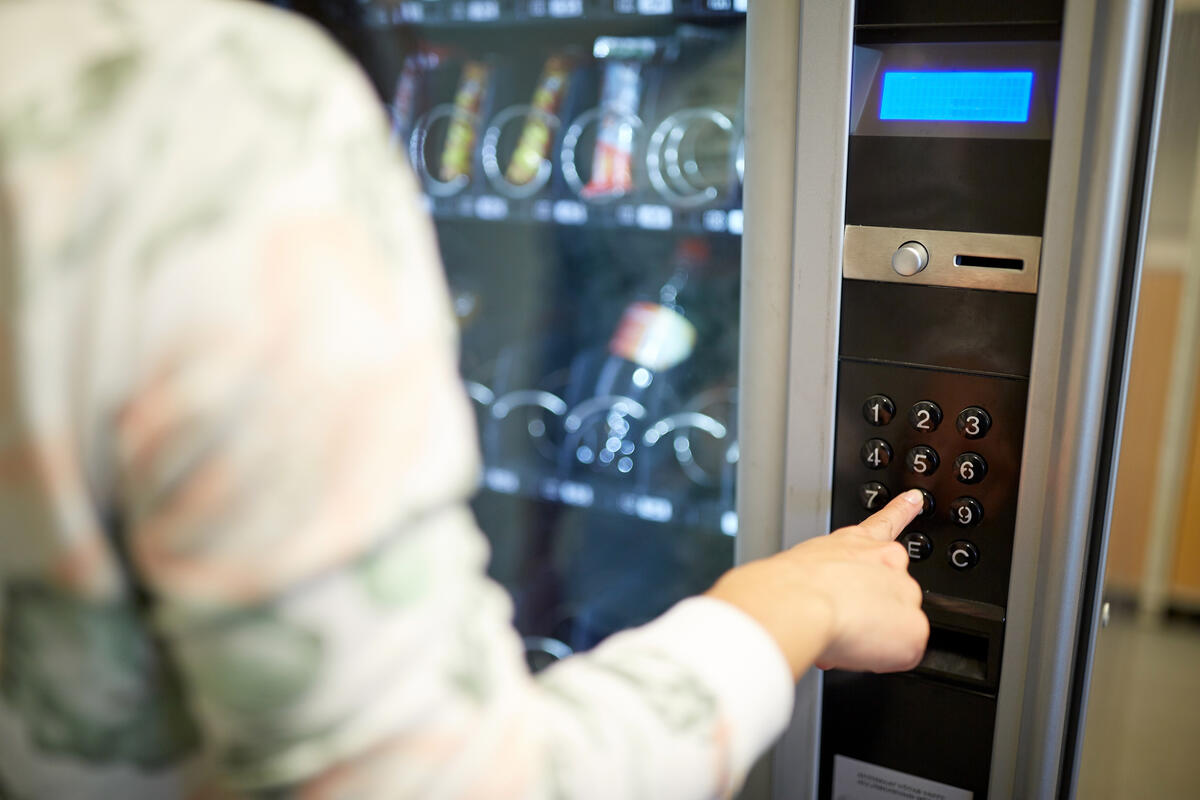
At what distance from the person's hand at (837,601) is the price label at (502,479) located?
0.67 meters

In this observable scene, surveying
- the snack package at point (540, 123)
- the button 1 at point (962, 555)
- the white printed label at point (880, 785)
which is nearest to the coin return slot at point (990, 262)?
the button 1 at point (962, 555)

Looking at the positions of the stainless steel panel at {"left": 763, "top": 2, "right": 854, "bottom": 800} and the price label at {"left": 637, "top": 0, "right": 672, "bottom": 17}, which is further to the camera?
the price label at {"left": 637, "top": 0, "right": 672, "bottom": 17}

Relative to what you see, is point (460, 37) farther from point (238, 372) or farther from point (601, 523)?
point (238, 372)

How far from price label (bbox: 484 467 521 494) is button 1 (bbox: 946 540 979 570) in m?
0.62

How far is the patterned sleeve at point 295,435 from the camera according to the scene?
1.11 feet

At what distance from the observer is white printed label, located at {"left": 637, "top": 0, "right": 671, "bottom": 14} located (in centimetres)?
98

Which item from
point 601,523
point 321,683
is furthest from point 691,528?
point 321,683

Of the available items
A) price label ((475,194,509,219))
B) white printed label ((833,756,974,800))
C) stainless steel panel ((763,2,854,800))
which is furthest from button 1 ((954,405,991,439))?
price label ((475,194,509,219))

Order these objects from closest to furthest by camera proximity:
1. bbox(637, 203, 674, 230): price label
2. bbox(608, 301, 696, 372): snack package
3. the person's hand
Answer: the person's hand → bbox(637, 203, 674, 230): price label → bbox(608, 301, 696, 372): snack package

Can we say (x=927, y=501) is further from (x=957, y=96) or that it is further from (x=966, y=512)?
(x=957, y=96)

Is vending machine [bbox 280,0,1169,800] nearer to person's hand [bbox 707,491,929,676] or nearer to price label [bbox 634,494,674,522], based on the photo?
price label [bbox 634,494,674,522]

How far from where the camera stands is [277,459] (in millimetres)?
342

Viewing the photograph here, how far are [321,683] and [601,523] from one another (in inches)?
42.7

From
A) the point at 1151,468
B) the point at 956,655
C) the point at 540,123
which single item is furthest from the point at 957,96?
the point at 540,123
